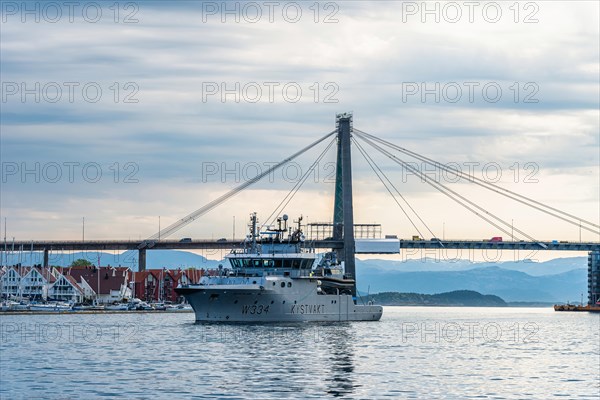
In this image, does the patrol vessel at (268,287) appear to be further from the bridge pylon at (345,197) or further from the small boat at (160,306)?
the small boat at (160,306)

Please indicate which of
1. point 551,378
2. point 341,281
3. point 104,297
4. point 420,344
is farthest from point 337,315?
point 104,297

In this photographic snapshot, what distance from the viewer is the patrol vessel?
94000 mm

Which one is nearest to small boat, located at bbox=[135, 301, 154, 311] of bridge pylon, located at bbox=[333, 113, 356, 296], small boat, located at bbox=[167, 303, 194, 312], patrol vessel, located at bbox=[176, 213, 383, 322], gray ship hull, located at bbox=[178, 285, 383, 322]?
small boat, located at bbox=[167, 303, 194, 312]

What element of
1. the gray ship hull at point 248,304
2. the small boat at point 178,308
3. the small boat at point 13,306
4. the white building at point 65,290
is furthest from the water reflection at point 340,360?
the white building at point 65,290

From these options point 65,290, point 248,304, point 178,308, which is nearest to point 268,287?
point 248,304

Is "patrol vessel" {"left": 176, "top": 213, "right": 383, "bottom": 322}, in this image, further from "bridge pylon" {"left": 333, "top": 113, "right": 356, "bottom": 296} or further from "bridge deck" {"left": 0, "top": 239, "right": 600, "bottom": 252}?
"bridge deck" {"left": 0, "top": 239, "right": 600, "bottom": 252}

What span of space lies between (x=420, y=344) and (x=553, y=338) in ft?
61.7

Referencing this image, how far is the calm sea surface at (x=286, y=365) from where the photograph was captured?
44281 mm

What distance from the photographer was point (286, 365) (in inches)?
2121

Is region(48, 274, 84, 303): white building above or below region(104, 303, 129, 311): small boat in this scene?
above

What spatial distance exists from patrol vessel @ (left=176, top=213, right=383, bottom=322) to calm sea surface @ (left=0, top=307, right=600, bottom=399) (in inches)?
392

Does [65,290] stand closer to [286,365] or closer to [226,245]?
[226,245]

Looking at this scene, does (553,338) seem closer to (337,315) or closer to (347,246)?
(337,315)

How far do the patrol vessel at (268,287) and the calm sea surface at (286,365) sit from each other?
32.7 ft
